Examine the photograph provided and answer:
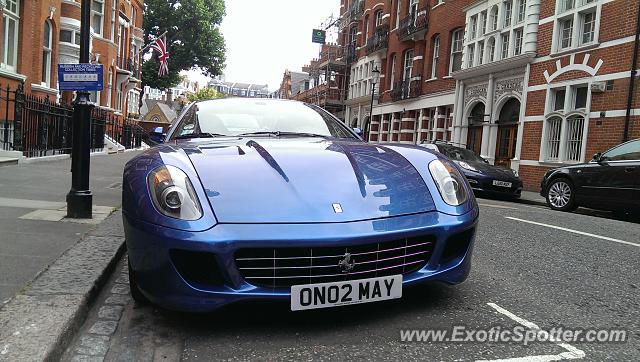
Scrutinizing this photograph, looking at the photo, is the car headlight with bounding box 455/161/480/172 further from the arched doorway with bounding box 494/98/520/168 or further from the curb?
the curb

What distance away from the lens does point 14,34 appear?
14094mm

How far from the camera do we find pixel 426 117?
1090 inches

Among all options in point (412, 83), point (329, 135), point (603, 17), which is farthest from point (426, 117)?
point (329, 135)

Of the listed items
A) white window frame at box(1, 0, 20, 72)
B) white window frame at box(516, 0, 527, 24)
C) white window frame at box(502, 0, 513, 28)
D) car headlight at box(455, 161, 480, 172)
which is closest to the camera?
car headlight at box(455, 161, 480, 172)

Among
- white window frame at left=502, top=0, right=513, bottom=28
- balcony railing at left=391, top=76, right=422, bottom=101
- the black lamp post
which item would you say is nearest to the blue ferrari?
A: the black lamp post

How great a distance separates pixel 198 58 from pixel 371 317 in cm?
5060

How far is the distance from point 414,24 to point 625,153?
21.2 m

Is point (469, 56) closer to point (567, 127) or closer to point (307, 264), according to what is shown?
point (567, 127)

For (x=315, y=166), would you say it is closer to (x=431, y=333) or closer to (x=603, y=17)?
(x=431, y=333)

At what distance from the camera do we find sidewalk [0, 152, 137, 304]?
3.47m

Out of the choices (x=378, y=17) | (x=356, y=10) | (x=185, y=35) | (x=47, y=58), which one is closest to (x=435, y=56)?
(x=378, y=17)

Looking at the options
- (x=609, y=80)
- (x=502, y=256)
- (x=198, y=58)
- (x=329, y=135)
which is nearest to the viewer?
(x=329, y=135)

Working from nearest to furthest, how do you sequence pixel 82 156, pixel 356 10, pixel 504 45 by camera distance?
pixel 82 156
pixel 504 45
pixel 356 10

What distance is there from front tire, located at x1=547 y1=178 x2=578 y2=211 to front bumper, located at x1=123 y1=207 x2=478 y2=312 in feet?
28.4
